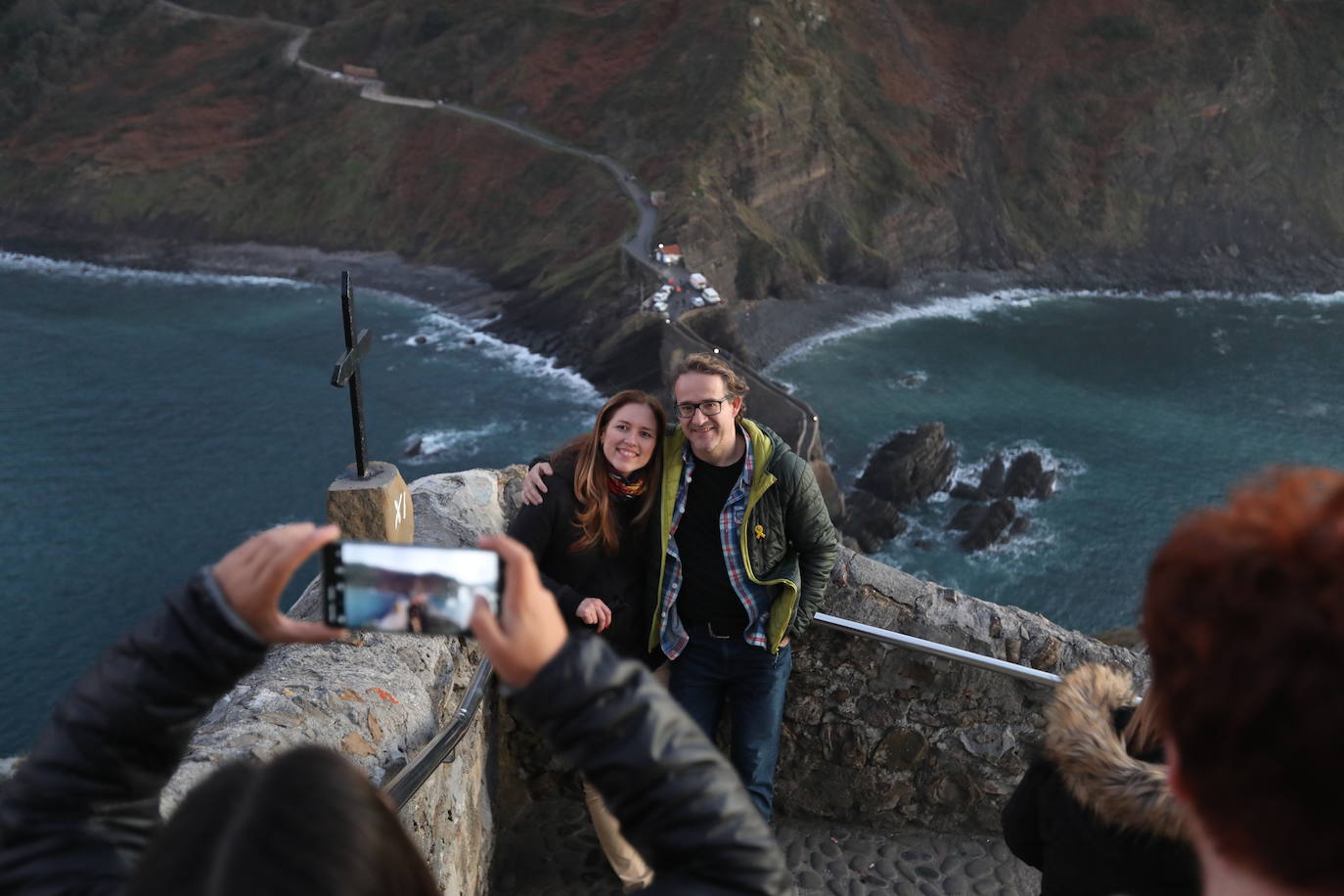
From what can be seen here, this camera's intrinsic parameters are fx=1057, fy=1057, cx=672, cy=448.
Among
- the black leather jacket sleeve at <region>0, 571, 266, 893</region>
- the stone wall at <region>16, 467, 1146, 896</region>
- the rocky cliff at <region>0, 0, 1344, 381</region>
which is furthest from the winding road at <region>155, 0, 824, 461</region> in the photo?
the black leather jacket sleeve at <region>0, 571, 266, 893</region>

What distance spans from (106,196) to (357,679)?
2981 inches

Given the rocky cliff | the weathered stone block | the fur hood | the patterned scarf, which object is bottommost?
the weathered stone block

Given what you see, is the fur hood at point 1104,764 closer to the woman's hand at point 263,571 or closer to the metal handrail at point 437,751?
the woman's hand at point 263,571

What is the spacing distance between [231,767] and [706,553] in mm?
3109

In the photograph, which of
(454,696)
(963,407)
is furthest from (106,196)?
(454,696)

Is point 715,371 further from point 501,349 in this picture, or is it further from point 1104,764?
point 501,349

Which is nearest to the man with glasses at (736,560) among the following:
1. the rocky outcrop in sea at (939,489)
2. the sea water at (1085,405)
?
the sea water at (1085,405)

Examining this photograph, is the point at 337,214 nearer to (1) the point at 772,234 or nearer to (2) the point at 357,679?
(1) the point at 772,234

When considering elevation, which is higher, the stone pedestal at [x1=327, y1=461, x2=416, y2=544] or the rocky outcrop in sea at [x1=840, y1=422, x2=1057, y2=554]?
the stone pedestal at [x1=327, y1=461, x2=416, y2=544]

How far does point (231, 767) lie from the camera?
1.29 metres

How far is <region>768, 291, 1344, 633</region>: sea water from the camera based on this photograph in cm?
3616

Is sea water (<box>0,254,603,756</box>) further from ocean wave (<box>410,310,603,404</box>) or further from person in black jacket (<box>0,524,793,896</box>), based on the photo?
person in black jacket (<box>0,524,793,896</box>)

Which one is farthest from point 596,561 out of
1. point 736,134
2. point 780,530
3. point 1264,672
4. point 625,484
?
point 736,134

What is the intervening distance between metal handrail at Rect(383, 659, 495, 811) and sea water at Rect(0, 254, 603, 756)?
27304 mm
